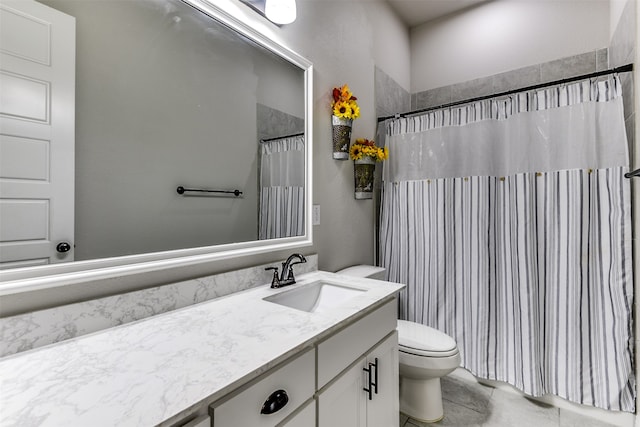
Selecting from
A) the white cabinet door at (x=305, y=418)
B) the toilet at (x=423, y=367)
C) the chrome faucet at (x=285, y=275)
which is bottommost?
the toilet at (x=423, y=367)

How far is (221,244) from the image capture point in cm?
126

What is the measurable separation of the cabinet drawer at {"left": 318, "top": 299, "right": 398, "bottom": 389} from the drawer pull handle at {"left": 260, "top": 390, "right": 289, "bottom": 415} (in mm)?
152

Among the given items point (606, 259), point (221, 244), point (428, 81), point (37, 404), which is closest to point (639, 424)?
point (606, 259)

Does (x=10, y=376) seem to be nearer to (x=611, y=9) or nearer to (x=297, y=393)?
(x=297, y=393)

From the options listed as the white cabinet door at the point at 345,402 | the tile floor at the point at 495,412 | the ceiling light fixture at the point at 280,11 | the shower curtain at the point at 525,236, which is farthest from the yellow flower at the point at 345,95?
the tile floor at the point at 495,412

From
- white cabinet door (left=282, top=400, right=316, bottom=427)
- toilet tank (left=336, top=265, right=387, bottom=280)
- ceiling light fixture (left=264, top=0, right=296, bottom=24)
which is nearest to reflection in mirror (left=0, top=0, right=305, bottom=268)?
ceiling light fixture (left=264, top=0, right=296, bottom=24)

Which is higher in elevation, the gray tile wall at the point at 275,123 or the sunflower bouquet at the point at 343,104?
the sunflower bouquet at the point at 343,104

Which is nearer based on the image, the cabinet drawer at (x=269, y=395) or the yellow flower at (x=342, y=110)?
the cabinet drawer at (x=269, y=395)

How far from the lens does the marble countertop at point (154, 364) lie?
0.51 meters

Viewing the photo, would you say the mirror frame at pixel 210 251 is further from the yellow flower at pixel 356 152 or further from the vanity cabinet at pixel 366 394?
the vanity cabinet at pixel 366 394

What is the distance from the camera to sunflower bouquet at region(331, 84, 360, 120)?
177 cm

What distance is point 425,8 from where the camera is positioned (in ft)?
8.39

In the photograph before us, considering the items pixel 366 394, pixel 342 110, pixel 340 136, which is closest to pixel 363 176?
pixel 340 136

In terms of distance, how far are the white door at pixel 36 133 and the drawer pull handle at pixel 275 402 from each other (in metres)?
0.70
